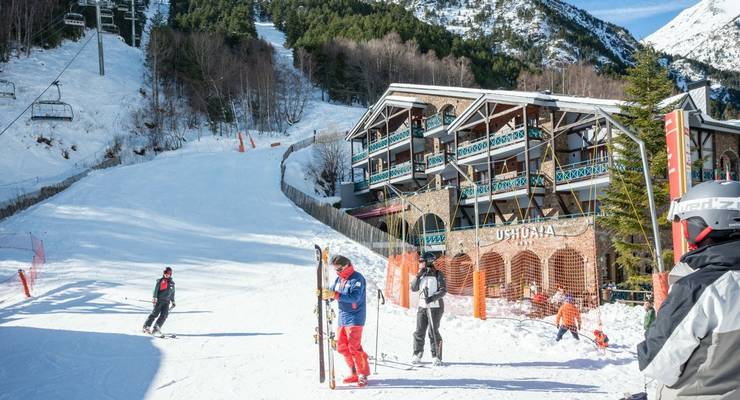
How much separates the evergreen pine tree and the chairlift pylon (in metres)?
48.2

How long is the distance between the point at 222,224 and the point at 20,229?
8717 millimetres

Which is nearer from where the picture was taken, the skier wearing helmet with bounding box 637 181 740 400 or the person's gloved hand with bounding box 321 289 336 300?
the skier wearing helmet with bounding box 637 181 740 400

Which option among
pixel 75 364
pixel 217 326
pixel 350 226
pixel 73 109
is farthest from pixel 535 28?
pixel 75 364

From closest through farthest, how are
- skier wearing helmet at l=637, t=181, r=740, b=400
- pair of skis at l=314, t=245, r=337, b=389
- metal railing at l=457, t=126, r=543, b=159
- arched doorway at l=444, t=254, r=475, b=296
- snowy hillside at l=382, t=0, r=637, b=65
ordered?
1. skier wearing helmet at l=637, t=181, r=740, b=400
2. pair of skis at l=314, t=245, r=337, b=389
3. arched doorway at l=444, t=254, r=475, b=296
4. metal railing at l=457, t=126, r=543, b=159
5. snowy hillside at l=382, t=0, r=637, b=65

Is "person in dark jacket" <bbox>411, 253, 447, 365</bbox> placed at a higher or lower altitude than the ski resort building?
lower

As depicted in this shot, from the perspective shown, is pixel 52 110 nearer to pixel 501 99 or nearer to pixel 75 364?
pixel 501 99

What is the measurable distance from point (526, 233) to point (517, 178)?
4.11 meters

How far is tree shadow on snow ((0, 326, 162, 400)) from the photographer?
7.68 m

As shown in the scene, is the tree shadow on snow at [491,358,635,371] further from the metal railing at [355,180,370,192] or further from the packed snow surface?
the metal railing at [355,180,370,192]

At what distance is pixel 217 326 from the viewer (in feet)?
41.3

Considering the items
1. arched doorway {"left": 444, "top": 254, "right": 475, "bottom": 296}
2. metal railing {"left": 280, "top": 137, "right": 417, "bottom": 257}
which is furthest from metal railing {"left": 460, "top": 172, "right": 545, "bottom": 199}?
metal railing {"left": 280, "top": 137, "right": 417, "bottom": 257}

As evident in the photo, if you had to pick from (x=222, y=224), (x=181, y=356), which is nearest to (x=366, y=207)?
(x=222, y=224)

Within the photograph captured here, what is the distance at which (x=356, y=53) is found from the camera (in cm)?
7488

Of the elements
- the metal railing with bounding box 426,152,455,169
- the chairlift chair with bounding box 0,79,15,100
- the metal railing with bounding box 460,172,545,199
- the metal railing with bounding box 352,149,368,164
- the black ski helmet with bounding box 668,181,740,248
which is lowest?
the black ski helmet with bounding box 668,181,740,248
